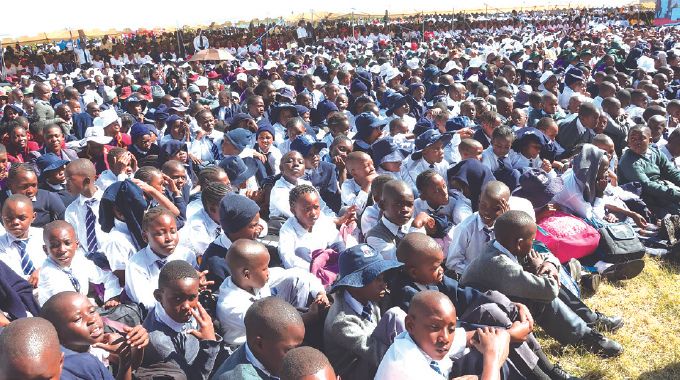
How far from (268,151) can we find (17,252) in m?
2.95

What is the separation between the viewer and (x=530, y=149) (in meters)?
5.72

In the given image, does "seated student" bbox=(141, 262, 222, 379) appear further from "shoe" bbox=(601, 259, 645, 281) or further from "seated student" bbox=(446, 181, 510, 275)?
"shoe" bbox=(601, 259, 645, 281)

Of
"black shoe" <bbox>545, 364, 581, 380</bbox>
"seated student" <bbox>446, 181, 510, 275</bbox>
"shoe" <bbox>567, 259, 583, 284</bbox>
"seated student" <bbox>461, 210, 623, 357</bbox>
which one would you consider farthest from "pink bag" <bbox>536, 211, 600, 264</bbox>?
"black shoe" <bbox>545, 364, 581, 380</bbox>

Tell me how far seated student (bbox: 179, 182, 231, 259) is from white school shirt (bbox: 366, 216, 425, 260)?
3.80ft

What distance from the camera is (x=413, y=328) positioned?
259cm

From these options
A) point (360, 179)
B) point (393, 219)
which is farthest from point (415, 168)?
point (393, 219)

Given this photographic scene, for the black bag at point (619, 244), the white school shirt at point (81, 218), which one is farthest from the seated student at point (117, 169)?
the black bag at point (619, 244)

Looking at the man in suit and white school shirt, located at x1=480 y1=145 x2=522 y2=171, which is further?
the man in suit

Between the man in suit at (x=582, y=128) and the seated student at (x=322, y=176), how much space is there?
9.97 feet

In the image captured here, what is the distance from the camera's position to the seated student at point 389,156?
5.48 metres

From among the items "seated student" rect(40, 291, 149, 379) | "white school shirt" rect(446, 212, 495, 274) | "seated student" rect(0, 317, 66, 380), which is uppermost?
"seated student" rect(0, 317, 66, 380)

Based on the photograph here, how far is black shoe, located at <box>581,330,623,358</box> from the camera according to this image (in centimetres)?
391

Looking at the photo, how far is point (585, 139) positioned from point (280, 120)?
154 inches

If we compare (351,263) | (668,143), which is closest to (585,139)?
(668,143)
